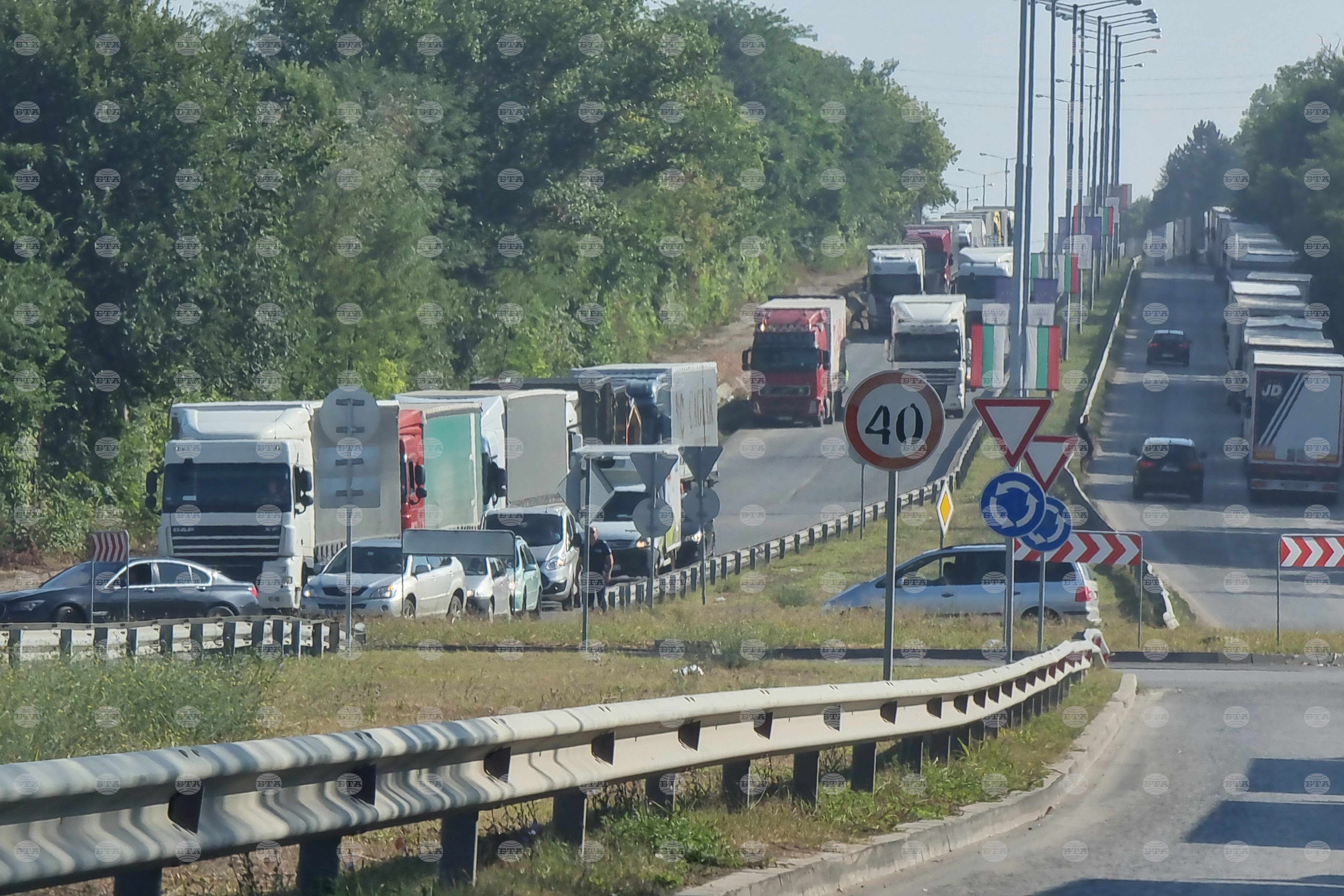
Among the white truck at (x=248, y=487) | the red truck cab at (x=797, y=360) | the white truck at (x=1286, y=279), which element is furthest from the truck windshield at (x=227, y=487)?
the white truck at (x=1286, y=279)

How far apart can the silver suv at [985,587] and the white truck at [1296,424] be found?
2554cm

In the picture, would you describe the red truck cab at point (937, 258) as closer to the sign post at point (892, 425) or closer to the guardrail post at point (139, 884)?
the sign post at point (892, 425)

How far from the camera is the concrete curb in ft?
22.8

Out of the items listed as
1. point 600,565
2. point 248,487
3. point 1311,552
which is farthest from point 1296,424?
point 248,487

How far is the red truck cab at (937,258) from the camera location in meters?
87.4

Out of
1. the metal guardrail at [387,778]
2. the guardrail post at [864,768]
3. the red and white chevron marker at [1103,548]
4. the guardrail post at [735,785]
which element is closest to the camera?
the metal guardrail at [387,778]

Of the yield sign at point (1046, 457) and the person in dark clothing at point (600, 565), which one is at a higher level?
the yield sign at point (1046, 457)

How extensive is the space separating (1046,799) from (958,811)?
4.56 ft

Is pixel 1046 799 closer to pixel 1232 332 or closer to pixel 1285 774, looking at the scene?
pixel 1285 774

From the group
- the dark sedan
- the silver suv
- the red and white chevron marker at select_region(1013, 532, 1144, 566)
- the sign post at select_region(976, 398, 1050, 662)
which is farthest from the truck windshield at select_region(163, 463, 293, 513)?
the sign post at select_region(976, 398, 1050, 662)

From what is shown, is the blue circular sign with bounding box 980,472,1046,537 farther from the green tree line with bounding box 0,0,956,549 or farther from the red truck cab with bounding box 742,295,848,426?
the red truck cab with bounding box 742,295,848,426

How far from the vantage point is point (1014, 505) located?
15281 millimetres

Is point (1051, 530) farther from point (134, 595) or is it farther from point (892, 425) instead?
point (134, 595)

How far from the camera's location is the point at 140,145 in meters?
40.2
